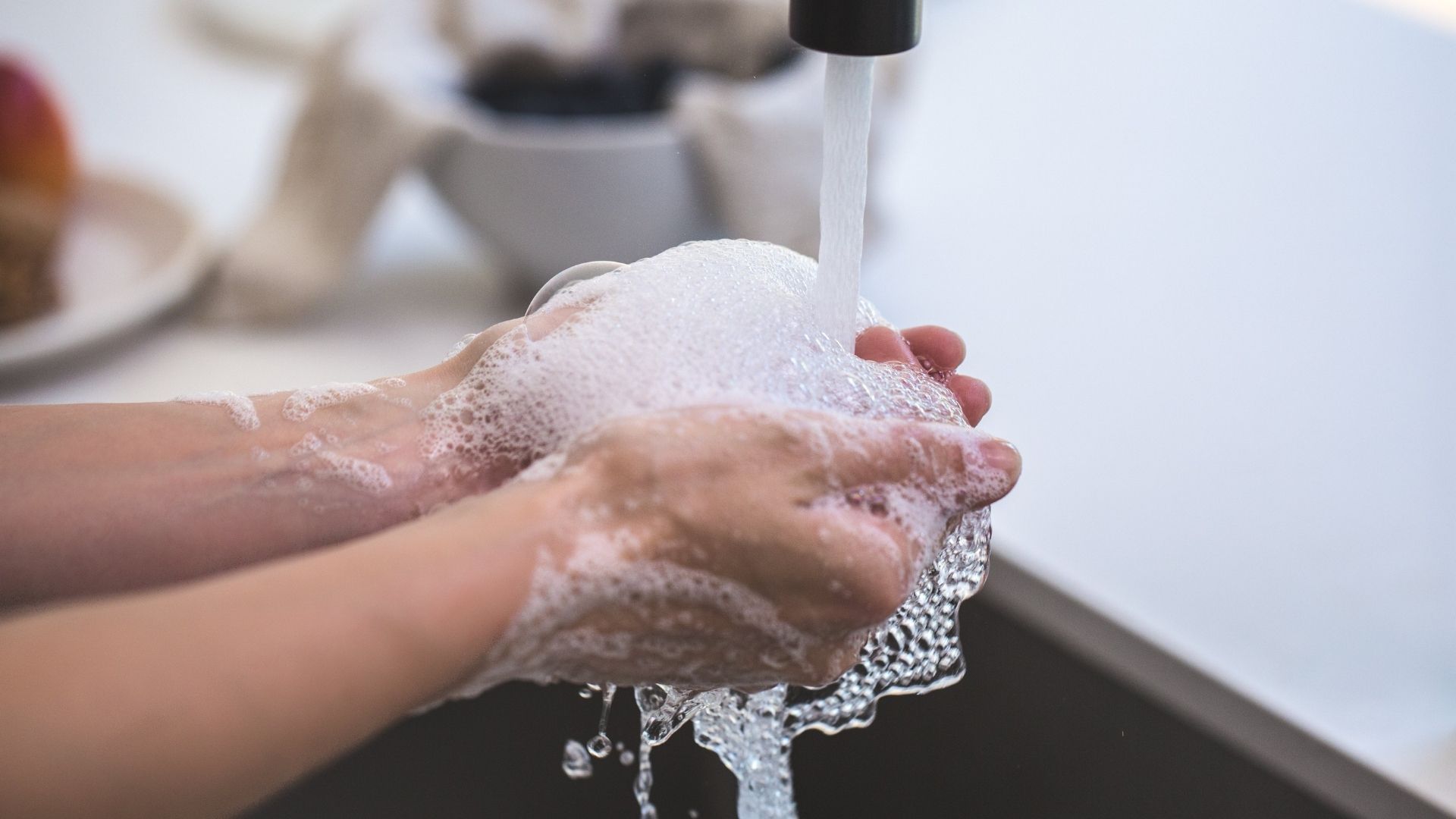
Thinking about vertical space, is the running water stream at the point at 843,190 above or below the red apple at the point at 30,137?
above

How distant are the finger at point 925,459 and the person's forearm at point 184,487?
13 cm

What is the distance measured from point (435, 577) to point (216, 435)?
0.14m

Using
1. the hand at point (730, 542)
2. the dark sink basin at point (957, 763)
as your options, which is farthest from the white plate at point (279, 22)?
the hand at point (730, 542)

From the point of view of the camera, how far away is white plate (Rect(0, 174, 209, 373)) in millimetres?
646

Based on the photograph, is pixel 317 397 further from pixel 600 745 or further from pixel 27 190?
pixel 27 190

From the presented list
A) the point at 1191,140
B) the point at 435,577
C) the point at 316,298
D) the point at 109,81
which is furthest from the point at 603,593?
the point at 109,81

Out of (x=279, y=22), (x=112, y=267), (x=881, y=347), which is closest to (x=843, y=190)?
(x=881, y=347)

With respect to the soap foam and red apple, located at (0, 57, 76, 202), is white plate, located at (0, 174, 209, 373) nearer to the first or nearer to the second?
red apple, located at (0, 57, 76, 202)

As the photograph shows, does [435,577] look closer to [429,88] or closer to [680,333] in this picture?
[680,333]

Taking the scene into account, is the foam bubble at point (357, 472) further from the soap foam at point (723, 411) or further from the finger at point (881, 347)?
the finger at point (881, 347)

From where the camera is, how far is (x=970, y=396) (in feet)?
1.33

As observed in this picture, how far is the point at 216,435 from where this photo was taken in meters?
0.40

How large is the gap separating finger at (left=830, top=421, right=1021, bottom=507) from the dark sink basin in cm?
17

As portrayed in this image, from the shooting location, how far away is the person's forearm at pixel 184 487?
0.36m
